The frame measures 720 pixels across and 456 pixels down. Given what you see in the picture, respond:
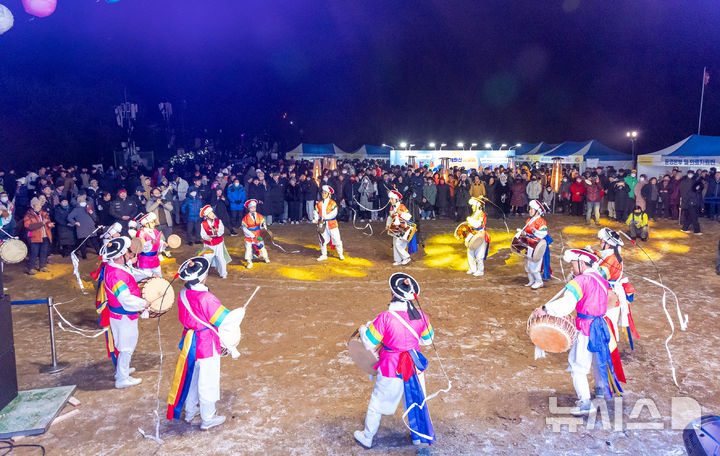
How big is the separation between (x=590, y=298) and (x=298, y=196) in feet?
41.6

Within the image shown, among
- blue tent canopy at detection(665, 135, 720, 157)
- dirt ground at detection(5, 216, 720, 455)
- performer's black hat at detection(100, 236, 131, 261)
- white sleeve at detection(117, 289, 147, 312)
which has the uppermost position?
blue tent canopy at detection(665, 135, 720, 157)

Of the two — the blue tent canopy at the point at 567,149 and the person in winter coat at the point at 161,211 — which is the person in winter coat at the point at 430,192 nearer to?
the person in winter coat at the point at 161,211

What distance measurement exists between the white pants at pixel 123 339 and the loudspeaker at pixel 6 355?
101 centimetres

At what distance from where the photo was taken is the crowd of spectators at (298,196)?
1221 centimetres

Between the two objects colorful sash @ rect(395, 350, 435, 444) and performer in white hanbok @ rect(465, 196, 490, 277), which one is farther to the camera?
performer in white hanbok @ rect(465, 196, 490, 277)

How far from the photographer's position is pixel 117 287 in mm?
5465

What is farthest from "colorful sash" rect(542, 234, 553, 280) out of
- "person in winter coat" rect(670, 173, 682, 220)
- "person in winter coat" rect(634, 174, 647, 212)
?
"person in winter coat" rect(670, 173, 682, 220)

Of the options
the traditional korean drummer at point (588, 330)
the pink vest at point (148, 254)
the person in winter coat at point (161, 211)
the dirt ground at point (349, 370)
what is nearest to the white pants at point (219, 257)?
the dirt ground at point (349, 370)

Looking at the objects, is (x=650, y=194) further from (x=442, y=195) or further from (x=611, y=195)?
(x=442, y=195)

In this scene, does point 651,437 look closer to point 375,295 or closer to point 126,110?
point 375,295

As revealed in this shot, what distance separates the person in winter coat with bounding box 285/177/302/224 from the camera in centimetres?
1659

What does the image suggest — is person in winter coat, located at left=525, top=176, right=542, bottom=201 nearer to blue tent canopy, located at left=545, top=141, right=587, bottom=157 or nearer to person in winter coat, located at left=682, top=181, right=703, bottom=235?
person in winter coat, located at left=682, top=181, right=703, bottom=235

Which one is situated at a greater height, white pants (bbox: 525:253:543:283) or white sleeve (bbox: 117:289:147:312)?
white sleeve (bbox: 117:289:147:312)

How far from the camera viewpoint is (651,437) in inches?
181
